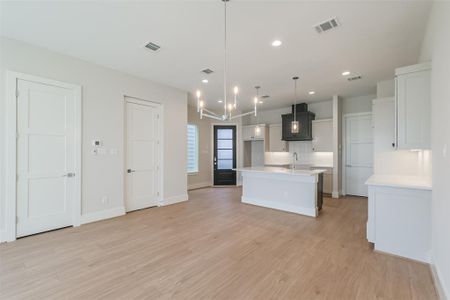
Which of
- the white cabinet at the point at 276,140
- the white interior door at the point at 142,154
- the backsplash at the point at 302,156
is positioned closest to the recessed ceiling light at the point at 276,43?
the white interior door at the point at 142,154

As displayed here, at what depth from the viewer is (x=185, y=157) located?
5.86 metres

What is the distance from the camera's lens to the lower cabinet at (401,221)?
257cm

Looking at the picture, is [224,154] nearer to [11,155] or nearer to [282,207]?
[282,207]

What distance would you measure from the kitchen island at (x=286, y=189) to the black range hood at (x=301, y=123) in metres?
2.19

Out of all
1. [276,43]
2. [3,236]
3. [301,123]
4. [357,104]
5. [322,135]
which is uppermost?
[276,43]

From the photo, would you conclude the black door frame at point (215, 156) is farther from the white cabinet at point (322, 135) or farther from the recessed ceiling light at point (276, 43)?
the recessed ceiling light at point (276, 43)

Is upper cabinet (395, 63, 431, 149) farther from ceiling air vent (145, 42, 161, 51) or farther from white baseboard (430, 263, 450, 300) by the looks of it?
ceiling air vent (145, 42, 161, 51)

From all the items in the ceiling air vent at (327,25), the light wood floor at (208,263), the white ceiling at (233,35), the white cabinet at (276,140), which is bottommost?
the light wood floor at (208,263)

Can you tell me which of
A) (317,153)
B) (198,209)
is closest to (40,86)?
(198,209)

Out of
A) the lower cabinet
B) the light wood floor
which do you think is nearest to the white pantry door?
the light wood floor

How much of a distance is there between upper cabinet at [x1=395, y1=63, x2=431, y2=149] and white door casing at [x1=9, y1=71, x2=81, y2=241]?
5.11m

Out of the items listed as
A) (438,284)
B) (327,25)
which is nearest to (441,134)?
(438,284)

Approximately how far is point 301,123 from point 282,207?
127 inches

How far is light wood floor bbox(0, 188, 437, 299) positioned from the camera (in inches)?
81.4
